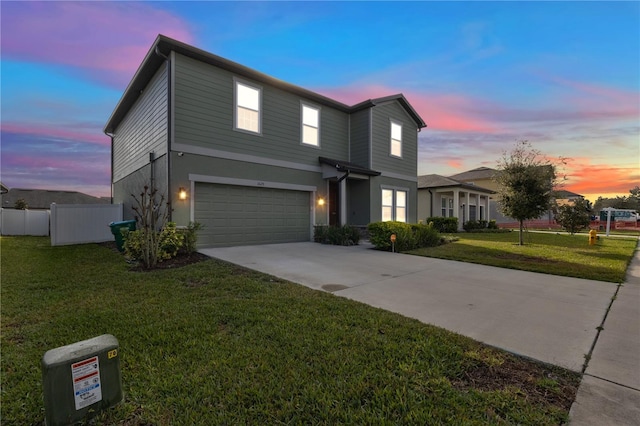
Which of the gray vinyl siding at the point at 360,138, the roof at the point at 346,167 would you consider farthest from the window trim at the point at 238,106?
the gray vinyl siding at the point at 360,138

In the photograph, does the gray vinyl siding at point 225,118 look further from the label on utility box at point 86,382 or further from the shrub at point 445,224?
the shrub at point 445,224

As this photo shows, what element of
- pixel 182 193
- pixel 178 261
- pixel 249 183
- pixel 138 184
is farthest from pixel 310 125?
pixel 178 261

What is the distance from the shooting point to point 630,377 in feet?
8.11

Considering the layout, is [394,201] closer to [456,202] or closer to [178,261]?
[456,202]

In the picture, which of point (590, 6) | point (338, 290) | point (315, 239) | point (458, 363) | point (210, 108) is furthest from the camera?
point (315, 239)

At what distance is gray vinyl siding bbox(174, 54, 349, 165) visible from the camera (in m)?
9.16

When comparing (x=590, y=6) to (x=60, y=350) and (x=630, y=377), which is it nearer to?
(x=630, y=377)

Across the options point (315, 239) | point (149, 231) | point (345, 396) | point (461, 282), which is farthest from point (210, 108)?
point (345, 396)

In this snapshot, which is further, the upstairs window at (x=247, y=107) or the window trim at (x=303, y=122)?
the window trim at (x=303, y=122)

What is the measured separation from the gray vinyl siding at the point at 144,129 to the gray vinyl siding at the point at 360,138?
315 inches

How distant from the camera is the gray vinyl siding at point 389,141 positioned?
13.9 m

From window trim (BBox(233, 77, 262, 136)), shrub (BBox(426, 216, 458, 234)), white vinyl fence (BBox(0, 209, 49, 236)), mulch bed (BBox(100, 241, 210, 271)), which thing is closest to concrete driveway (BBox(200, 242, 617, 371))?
mulch bed (BBox(100, 241, 210, 271))

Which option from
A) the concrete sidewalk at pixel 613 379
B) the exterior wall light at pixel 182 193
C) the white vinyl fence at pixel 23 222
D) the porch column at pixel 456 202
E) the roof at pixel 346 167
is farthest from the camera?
the porch column at pixel 456 202

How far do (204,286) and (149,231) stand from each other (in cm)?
288
